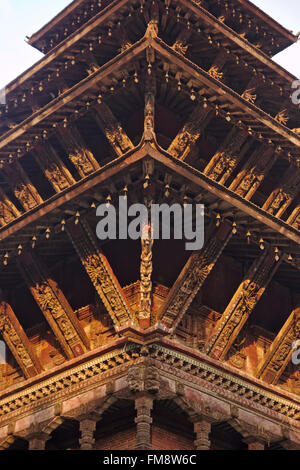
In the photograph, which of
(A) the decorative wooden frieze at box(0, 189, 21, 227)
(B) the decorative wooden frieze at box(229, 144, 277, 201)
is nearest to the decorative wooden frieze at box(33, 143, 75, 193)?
(A) the decorative wooden frieze at box(0, 189, 21, 227)

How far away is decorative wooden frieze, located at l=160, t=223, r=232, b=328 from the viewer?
63.1 feet

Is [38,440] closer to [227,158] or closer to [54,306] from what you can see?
[54,306]

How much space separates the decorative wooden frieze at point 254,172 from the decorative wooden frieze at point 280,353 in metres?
3.48

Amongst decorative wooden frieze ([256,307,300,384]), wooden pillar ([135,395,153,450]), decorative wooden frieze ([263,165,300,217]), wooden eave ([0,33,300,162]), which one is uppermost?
wooden eave ([0,33,300,162])

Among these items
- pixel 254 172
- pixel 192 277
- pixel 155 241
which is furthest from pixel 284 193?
pixel 192 277

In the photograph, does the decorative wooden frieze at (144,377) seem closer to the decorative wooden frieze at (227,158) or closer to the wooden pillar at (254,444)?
the wooden pillar at (254,444)

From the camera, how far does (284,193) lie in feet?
73.4

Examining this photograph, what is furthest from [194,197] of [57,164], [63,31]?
[63,31]

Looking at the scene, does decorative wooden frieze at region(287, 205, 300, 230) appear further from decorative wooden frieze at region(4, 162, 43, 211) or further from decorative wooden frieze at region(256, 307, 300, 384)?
A: decorative wooden frieze at region(4, 162, 43, 211)

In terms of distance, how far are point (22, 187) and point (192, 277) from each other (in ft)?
17.8

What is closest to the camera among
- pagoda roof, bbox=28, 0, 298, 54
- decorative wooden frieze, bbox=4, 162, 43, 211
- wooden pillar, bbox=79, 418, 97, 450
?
wooden pillar, bbox=79, 418, 97, 450

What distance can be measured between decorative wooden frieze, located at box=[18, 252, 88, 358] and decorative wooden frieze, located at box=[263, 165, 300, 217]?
218 inches

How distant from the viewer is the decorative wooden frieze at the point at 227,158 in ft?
69.3

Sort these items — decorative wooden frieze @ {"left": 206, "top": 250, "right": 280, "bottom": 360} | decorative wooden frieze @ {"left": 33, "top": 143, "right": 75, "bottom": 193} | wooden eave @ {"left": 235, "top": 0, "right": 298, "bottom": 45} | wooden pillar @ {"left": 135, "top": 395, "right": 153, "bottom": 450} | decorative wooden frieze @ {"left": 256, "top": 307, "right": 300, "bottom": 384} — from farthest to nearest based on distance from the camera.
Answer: wooden eave @ {"left": 235, "top": 0, "right": 298, "bottom": 45} → decorative wooden frieze @ {"left": 256, "top": 307, "right": 300, "bottom": 384} → decorative wooden frieze @ {"left": 33, "top": 143, "right": 75, "bottom": 193} → decorative wooden frieze @ {"left": 206, "top": 250, "right": 280, "bottom": 360} → wooden pillar @ {"left": 135, "top": 395, "right": 153, "bottom": 450}
